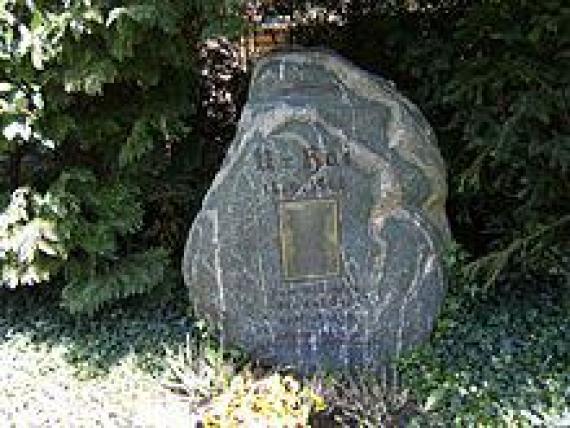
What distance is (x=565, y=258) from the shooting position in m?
4.59

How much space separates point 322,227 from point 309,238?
8 centimetres

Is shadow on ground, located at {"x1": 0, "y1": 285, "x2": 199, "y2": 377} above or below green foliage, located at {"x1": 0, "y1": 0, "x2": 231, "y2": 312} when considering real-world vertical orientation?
below

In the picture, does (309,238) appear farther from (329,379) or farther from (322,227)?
(329,379)

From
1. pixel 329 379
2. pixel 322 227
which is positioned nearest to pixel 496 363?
pixel 329 379

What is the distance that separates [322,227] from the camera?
4328 mm

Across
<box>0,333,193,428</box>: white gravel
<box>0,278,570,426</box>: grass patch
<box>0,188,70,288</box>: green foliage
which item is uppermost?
<box>0,188,70,288</box>: green foliage

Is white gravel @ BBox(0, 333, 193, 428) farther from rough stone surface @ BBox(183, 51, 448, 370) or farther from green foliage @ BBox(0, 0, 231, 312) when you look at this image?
rough stone surface @ BBox(183, 51, 448, 370)

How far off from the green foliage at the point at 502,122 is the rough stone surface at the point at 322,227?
1.18 feet

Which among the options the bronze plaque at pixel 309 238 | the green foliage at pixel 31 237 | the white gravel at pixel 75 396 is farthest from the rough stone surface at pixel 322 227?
the green foliage at pixel 31 237

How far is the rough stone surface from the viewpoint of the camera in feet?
14.1

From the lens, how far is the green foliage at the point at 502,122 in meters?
4.45

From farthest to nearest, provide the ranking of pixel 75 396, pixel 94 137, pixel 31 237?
1. pixel 94 137
2. pixel 31 237
3. pixel 75 396

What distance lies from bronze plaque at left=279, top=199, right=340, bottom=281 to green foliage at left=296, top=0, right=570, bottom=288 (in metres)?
0.68

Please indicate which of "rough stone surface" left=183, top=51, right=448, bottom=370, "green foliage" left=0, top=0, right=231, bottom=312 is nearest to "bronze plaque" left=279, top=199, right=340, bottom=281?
"rough stone surface" left=183, top=51, right=448, bottom=370
